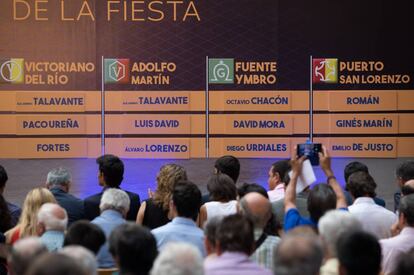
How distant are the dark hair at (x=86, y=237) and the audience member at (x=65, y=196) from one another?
82.8 inches

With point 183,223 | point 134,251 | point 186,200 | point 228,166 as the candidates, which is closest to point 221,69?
point 228,166

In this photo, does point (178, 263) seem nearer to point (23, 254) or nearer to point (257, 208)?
point (23, 254)

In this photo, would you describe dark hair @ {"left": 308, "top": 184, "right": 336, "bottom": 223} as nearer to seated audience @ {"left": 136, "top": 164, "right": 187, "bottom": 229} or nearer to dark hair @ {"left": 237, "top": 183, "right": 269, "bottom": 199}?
dark hair @ {"left": 237, "top": 183, "right": 269, "bottom": 199}

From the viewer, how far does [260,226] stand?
4629 mm

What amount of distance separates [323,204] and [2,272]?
230cm

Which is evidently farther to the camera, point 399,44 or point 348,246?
point 399,44

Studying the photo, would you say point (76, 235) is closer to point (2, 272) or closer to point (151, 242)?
point (151, 242)

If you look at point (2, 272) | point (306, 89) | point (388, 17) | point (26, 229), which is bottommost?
point (2, 272)

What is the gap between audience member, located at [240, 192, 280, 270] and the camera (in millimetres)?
4449

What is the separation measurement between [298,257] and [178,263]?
0.51 meters

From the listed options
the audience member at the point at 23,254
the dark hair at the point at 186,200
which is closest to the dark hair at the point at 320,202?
the dark hair at the point at 186,200

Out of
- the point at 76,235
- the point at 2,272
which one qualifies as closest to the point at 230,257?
the point at 76,235

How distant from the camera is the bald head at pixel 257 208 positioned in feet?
15.2

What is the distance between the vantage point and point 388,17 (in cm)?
895
